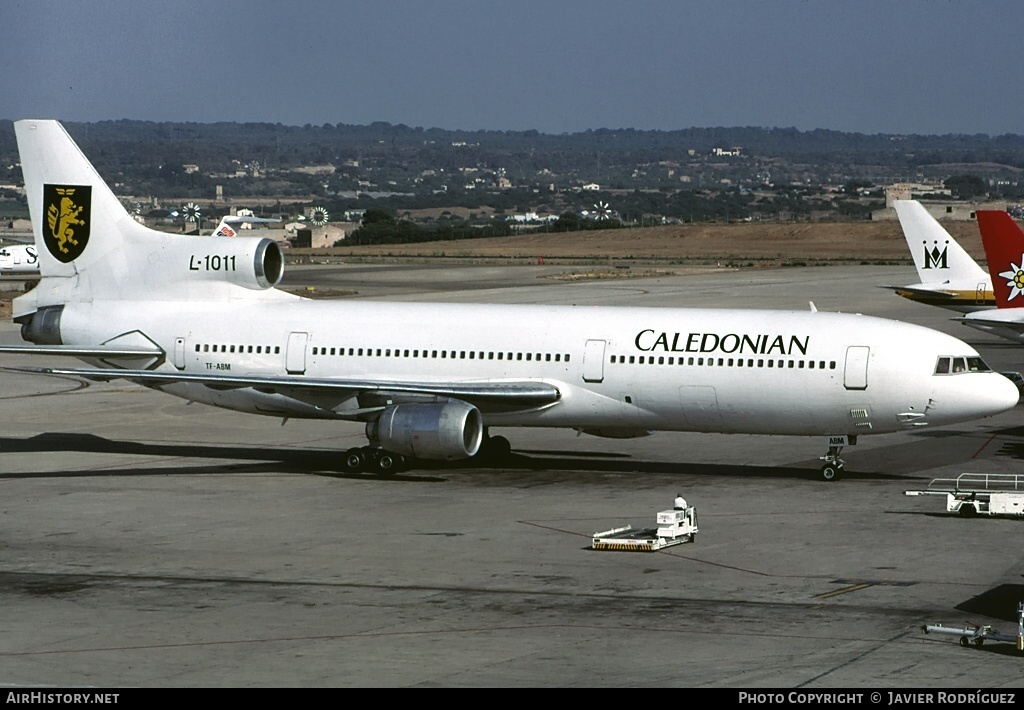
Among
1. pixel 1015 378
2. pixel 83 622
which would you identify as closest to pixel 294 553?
pixel 83 622

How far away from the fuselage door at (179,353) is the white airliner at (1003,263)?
79.0ft

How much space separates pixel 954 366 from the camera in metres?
35.4

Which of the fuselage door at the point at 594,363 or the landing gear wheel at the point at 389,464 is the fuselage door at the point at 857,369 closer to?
the fuselage door at the point at 594,363

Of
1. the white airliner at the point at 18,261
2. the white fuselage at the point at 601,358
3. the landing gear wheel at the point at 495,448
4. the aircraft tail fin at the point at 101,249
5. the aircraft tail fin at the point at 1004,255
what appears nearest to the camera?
the white fuselage at the point at 601,358

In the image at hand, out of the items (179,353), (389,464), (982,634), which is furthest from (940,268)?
(982,634)

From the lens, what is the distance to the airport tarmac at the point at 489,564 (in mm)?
20359

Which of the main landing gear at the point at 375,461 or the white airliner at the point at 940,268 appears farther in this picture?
the white airliner at the point at 940,268

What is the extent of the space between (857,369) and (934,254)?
3547 centimetres

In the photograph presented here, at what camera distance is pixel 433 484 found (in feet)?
119

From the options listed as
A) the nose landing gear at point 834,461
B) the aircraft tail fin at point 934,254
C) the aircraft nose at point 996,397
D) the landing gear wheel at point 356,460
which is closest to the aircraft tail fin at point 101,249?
the landing gear wheel at point 356,460

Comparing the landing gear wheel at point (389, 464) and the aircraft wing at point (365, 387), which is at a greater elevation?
the aircraft wing at point (365, 387)

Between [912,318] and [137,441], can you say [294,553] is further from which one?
[912,318]

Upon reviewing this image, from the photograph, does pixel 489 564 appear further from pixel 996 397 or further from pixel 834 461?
pixel 996 397
